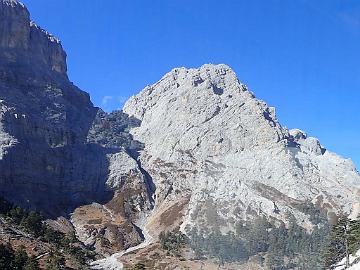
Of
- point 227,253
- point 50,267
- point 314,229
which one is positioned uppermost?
point 314,229

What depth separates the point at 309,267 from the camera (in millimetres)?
157625

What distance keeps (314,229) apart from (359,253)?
10333cm

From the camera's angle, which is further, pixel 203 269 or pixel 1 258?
pixel 203 269

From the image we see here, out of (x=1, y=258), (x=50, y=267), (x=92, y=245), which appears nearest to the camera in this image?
(x=1, y=258)

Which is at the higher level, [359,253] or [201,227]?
[201,227]

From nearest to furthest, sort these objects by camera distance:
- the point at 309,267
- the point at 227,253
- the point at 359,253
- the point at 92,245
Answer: the point at 359,253 < the point at 309,267 < the point at 227,253 < the point at 92,245

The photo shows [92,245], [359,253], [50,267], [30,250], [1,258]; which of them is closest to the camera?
[359,253]

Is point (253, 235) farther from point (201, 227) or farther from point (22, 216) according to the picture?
point (22, 216)

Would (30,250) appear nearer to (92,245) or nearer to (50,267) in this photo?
(50,267)

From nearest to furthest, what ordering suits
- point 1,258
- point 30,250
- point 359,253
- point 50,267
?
point 359,253 < point 1,258 < point 50,267 < point 30,250

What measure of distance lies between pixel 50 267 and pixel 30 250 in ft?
95.7

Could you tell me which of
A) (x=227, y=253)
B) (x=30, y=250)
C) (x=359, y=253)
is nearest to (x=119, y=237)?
(x=227, y=253)

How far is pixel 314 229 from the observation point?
19338 centimetres

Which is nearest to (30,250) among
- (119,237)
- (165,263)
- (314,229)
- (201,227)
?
(165,263)
